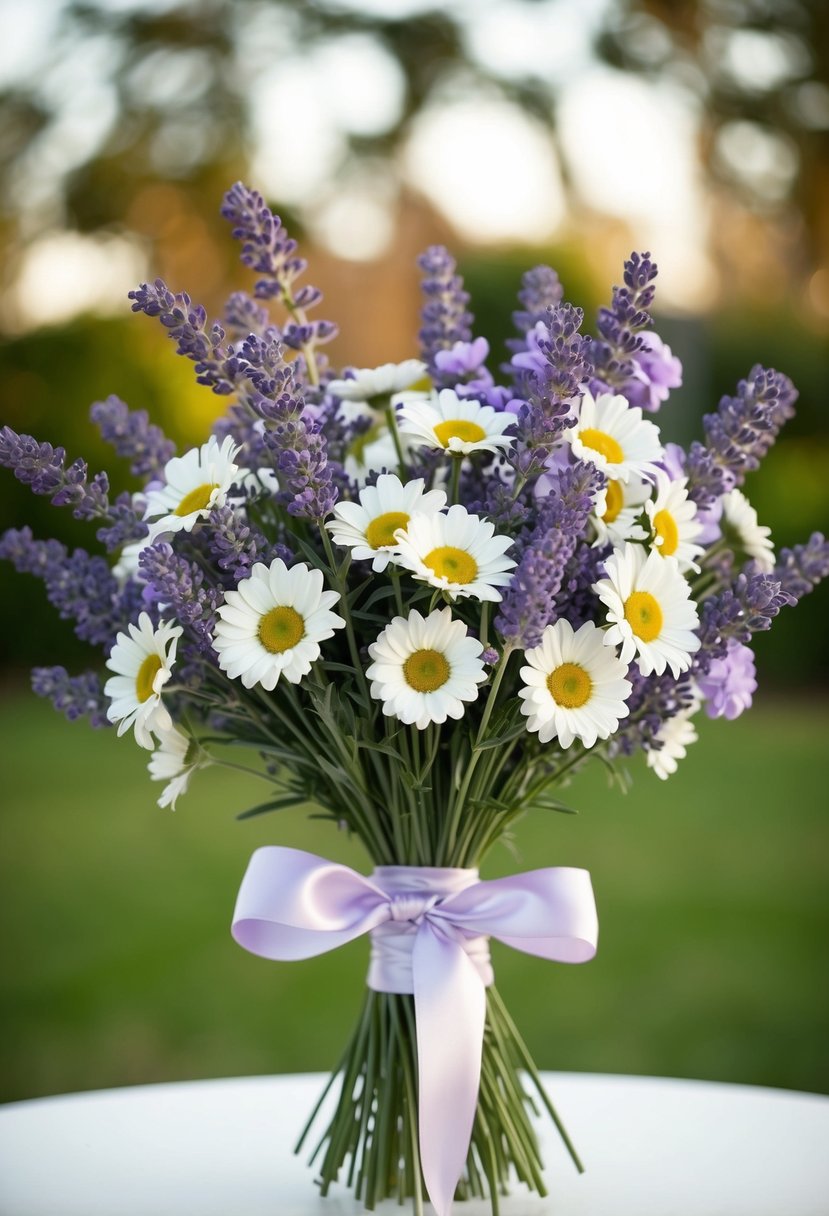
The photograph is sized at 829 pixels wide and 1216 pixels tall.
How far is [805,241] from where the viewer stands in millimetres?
9703

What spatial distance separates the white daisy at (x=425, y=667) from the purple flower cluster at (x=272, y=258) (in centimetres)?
27

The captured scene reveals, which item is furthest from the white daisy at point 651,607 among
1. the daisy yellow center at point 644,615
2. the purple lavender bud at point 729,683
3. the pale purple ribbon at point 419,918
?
the pale purple ribbon at point 419,918

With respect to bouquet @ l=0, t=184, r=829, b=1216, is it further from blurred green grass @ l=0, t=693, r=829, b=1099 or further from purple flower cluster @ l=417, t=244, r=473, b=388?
blurred green grass @ l=0, t=693, r=829, b=1099

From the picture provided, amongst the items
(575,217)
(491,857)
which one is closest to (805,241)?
(575,217)

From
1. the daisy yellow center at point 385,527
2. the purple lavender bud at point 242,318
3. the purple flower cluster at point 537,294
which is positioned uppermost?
the purple flower cluster at point 537,294

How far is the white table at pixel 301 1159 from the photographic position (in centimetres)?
106

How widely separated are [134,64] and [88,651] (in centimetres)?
425

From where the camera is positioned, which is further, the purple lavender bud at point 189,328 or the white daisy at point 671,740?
the white daisy at point 671,740

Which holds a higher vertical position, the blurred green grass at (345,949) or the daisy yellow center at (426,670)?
the blurred green grass at (345,949)

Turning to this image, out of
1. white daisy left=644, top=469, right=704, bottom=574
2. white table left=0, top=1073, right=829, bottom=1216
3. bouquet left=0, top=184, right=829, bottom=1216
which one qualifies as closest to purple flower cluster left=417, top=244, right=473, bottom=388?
bouquet left=0, top=184, right=829, bottom=1216

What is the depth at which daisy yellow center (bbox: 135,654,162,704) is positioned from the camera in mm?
982

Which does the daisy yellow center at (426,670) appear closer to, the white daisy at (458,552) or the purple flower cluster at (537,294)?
the white daisy at (458,552)

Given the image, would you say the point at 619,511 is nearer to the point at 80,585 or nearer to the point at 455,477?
the point at 455,477

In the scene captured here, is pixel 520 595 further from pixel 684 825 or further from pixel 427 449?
pixel 684 825
